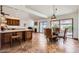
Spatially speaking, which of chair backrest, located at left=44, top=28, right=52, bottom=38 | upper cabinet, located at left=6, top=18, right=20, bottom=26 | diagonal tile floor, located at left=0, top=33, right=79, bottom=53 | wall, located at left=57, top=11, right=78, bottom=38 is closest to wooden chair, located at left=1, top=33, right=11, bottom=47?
diagonal tile floor, located at left=0, top=33, right=79, bottom=53

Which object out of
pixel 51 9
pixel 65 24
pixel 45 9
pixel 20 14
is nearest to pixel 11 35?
pixel 20 14

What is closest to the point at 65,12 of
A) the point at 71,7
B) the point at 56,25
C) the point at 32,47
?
the point at 71,7

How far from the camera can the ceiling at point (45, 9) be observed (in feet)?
12.2

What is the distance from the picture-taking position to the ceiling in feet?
12.2

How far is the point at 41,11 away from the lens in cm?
390

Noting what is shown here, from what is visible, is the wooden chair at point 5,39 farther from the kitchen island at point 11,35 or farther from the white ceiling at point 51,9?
the white ceiling at point 51,9

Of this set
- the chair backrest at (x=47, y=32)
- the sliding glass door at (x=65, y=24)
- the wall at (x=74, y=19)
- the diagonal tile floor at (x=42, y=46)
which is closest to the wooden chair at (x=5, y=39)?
the diagonal tile floor at (x=42, y=46)

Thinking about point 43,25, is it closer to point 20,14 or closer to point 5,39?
point 20,14

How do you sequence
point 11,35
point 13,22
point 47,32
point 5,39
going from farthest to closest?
point 11,35 → point 5,39 → point 47,32 → point 13,22

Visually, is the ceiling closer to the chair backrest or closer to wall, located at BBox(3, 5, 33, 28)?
wall, located at BBox(3, 5, 33, 28)

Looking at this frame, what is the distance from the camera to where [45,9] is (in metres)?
3.89
